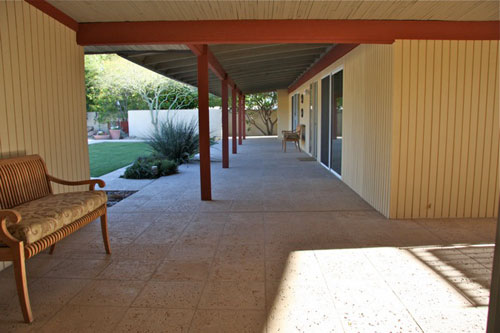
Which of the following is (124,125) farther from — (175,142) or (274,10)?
(274,10)

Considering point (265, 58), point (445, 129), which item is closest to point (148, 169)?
point (265, 58)

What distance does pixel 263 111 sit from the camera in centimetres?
2388

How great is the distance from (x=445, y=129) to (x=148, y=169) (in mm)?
5549

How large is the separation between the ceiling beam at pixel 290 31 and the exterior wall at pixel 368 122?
1.11ft

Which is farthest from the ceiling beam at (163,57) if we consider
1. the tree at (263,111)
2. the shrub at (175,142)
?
the tree at (263,111)

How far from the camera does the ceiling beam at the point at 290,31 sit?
4.24m

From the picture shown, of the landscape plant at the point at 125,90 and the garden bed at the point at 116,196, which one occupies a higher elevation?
the landscape plant at the point at 125,90

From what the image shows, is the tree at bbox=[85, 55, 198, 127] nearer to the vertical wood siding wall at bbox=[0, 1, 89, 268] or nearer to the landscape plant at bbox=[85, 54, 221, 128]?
the landscape plant at bbox=[85, 54, 221, 128]

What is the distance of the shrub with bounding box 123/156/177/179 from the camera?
25.4 ft

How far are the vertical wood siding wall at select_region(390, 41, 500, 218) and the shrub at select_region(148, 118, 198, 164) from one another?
6143 mm

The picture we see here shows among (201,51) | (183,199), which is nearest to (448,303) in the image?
(183,199)

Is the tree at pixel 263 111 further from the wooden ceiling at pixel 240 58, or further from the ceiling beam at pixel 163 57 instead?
the ceiling beam at pixel 163 57

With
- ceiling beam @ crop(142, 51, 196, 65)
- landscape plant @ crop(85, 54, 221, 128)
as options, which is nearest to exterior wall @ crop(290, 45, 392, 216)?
ceiling beam @ crop(142, 51, 196, 65)

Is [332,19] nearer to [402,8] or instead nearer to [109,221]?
[402,8]
